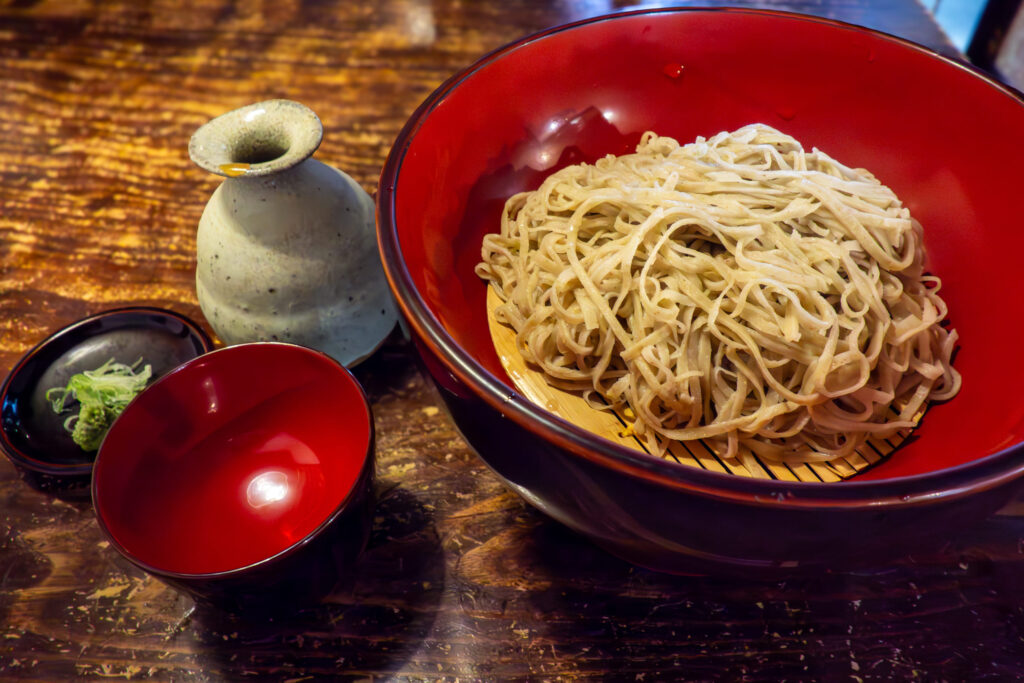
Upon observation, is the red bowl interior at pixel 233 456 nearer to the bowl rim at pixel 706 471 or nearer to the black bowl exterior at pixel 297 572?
the black bowl exterior at pixel 297 572

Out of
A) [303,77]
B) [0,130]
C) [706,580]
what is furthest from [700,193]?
[0,130]

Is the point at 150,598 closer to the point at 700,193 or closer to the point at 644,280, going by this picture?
the point at 644,280

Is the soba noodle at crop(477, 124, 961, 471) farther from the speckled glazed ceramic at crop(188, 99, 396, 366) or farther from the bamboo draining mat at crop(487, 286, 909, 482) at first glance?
the speckled glazed ceramic at crop(188, 99, 396, 366)

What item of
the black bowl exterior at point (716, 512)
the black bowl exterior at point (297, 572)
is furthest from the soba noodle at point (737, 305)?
the black bowl exterior at point (297, 572)

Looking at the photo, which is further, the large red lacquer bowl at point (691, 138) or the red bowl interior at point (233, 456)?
the red bowl interior at point (233, 456)

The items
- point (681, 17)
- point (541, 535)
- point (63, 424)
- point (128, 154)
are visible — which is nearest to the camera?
point (541, 535)

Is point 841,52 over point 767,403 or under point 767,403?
over

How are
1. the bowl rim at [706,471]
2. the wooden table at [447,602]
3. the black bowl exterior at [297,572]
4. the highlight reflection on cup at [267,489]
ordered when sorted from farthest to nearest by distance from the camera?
the highlight reflection on cup at [267,489]
the wooden table at [447,602]
the black bowl exterior at [297,572]
the bowl rim at [706,471]
